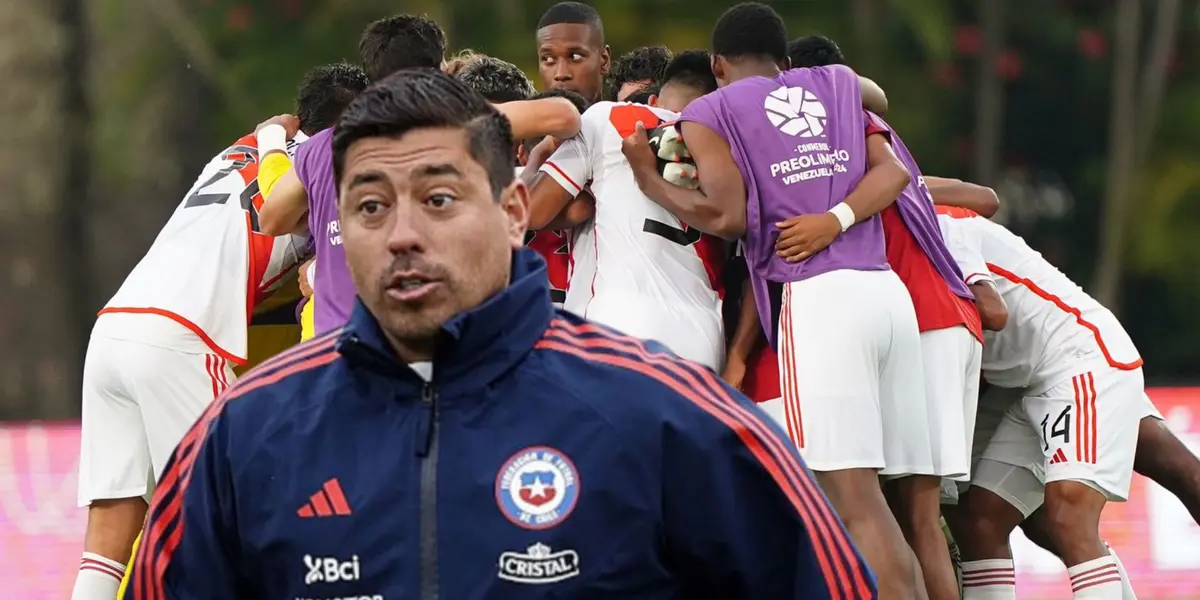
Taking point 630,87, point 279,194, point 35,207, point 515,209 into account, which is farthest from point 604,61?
point 35,207

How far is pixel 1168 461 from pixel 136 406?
12.8ft

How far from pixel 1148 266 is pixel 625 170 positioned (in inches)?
592

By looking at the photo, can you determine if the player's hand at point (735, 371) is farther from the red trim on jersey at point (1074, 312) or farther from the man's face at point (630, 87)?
the red trim on jersey at point (1074, 312)

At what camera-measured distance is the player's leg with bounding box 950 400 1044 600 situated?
702 cm

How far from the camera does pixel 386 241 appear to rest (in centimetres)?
296

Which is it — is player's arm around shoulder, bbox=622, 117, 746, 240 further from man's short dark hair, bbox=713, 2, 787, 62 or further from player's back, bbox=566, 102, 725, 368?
man's short dark hair, bbox=713, 2, 787, 62

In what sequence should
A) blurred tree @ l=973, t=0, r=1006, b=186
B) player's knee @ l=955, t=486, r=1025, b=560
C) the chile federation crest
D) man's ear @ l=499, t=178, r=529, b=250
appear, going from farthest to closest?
blurred tree @ l=973, t=0, r=1006, b=186, player's knee @ l=955, t=486, r=1025, b=560, man's ear @ l=499, t=178, r=529, b=250, the chile federation crest

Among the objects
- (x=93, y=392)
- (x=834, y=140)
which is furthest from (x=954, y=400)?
(x=93, y=392)

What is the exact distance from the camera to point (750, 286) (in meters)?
6.06

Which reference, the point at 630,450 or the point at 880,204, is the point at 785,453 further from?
the point at 880,204

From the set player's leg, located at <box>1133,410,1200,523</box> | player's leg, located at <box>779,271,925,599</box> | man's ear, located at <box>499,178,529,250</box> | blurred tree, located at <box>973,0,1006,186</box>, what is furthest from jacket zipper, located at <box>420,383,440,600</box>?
blurred tree, located at <box>973,0,1006,186</box>

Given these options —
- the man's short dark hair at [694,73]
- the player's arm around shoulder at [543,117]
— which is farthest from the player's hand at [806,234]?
the man's short dark hair at [694,73]

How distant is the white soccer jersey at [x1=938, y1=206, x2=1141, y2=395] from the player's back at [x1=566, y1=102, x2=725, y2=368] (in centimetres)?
138

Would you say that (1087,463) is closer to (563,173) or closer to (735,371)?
(735,371)
